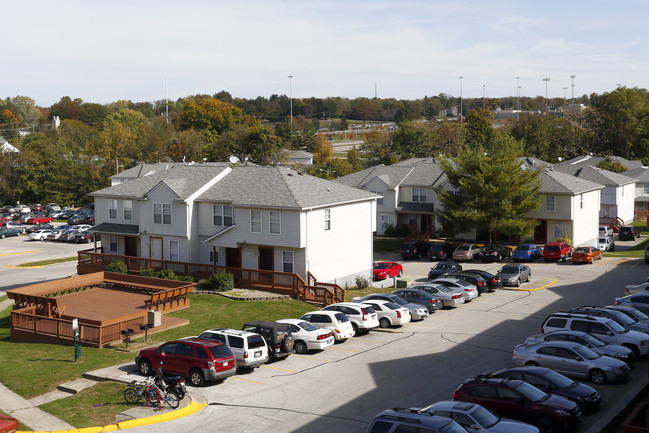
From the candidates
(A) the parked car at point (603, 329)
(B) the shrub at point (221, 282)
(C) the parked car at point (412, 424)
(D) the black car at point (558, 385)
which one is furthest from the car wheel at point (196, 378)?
(B) the shrub at point (221, 282)

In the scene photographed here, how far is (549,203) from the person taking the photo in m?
64.0

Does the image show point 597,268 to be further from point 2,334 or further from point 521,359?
point 2,334

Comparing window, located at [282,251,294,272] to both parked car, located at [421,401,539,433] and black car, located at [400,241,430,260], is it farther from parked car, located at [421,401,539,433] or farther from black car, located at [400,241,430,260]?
parked car, located at [421,401,539,433]

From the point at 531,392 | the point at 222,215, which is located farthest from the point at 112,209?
the point at 531,392

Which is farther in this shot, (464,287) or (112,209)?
(112,209)

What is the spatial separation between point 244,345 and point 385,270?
26.0m

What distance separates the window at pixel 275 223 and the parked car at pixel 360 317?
11.4m

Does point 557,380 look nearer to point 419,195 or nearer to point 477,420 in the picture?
point 477,420

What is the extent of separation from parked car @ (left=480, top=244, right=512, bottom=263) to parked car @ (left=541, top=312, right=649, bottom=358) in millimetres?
28396

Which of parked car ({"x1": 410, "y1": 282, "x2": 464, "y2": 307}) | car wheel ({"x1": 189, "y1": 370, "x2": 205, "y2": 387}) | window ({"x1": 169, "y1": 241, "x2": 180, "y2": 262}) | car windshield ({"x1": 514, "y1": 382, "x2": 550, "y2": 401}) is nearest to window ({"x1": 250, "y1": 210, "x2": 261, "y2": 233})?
window ({"x1": 169, "y1": 241, "x2": 180, "y2": 262})

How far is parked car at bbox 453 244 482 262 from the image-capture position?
5884 cm

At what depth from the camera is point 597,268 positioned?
54000 mm

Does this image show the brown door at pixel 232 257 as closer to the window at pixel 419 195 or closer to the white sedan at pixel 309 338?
the white sedan at pixel 309 338

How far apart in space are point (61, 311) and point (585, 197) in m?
48.9
